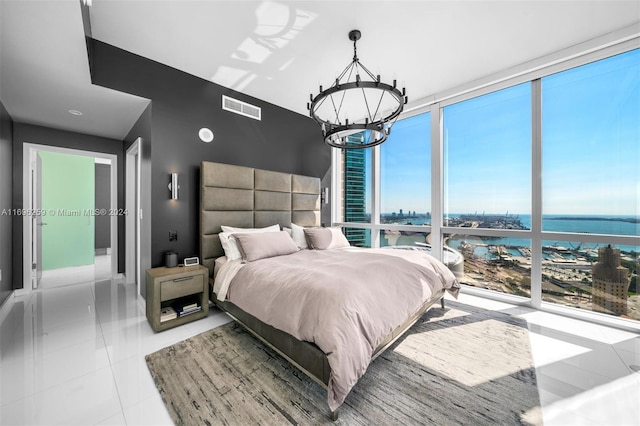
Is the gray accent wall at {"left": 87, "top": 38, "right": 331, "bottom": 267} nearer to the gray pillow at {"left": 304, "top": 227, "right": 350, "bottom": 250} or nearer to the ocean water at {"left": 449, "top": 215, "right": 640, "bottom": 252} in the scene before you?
the gray pillow at {"left": 304, "top": 227, "right": 350, "bottom": 250}

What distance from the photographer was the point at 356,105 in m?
4.25

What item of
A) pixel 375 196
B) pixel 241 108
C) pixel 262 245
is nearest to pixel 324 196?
pixel 375 196

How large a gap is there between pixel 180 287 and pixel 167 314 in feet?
1.00

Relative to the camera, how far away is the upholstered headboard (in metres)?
3.10

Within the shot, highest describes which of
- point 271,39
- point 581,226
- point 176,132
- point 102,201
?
point 271,39

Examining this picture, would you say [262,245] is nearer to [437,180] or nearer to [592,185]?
[437,180]

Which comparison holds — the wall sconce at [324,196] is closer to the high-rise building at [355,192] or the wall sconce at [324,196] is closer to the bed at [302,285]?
the high-rise building at [355,192]

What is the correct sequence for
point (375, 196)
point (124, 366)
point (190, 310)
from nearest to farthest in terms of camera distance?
point (124, 366) → point (190, 310) → point (375, 196)

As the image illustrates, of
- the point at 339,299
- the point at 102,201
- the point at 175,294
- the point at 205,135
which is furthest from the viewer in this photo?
the point at 102,201

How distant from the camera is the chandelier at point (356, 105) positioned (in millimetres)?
2074

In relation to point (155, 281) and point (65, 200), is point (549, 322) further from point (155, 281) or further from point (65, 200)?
point (65, 200)

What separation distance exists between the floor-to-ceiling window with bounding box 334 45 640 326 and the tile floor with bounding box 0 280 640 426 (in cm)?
54

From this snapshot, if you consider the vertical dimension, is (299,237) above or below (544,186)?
below

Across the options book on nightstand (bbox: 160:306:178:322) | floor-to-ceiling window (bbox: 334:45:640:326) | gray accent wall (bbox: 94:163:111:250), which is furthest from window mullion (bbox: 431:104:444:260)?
gray accent wall (bbox: 94:163:111:250)
